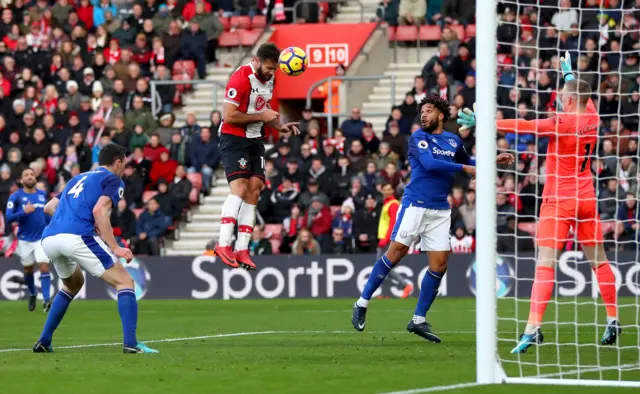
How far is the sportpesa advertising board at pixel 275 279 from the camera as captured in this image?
23031mm

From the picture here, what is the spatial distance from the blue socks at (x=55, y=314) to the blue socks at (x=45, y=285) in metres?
9.65

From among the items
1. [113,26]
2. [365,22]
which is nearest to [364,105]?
[365,22]

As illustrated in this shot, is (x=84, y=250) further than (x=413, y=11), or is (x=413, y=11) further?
(x=413, y=11)

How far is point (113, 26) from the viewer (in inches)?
1241

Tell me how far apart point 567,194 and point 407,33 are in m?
19.0

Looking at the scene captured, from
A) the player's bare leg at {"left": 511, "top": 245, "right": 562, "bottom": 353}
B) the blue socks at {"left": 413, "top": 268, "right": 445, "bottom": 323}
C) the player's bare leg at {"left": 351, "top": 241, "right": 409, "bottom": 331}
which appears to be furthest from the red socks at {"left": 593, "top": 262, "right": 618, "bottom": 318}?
the player's bare leg at {"left": 351, "top": 241, "right": 409, "bottom": 331}

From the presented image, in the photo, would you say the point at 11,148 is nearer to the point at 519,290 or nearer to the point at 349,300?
the point at 349,300

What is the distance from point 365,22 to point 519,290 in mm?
9854

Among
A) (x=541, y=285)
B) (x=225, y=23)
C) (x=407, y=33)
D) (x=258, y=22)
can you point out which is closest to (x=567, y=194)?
(x=541, y=285)

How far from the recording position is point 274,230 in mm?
25391

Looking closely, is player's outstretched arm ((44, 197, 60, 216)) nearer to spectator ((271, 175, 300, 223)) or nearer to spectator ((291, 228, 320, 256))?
spectator ((291, 228, 320, 256))

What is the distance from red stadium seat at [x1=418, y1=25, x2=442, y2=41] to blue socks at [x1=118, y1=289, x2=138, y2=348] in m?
19.2

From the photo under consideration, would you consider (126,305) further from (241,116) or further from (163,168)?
(163,168)

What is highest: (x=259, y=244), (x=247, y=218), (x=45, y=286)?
(x=247, y=218)
